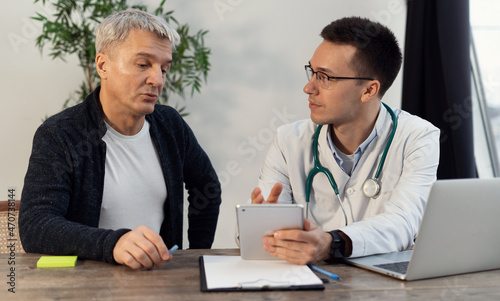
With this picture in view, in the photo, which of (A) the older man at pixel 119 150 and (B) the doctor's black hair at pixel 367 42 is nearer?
(A) the older man at pixel 119 150

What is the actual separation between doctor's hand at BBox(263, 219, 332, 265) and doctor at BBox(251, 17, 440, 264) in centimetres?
39

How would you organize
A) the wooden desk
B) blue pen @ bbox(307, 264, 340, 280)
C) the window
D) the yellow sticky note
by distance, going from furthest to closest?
the window, the yellow sticky note, blue pen @ bbox(307, 264, 340, 280), the wooden desk

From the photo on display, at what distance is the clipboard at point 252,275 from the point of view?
3.81 ft

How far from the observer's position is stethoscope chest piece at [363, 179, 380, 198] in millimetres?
1768

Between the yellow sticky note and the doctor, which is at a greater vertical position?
the doctor

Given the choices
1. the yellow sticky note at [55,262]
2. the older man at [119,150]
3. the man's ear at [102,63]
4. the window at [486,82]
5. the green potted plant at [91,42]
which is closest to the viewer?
the yellow sticky note at [55,262]

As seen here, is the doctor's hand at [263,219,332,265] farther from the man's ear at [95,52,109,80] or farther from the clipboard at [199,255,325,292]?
the man's ear at [95,52,109,80]

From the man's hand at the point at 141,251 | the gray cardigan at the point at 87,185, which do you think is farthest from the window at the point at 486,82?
the man's hand at the point at 141,251

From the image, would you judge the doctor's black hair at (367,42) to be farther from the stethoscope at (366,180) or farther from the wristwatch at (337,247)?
the wristwatch at (337,247)

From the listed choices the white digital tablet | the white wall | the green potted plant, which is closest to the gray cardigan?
the white digital tablet

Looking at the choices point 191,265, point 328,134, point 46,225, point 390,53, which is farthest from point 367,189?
point 46,225

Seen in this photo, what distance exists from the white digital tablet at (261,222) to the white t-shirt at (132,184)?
24.7 inches

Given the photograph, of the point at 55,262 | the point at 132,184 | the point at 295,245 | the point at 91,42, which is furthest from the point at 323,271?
the point at 91,42

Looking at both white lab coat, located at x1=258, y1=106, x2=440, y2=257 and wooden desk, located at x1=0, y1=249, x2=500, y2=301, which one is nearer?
wooden desk, located at x1=0, y1=249, x2=500, y2=301
